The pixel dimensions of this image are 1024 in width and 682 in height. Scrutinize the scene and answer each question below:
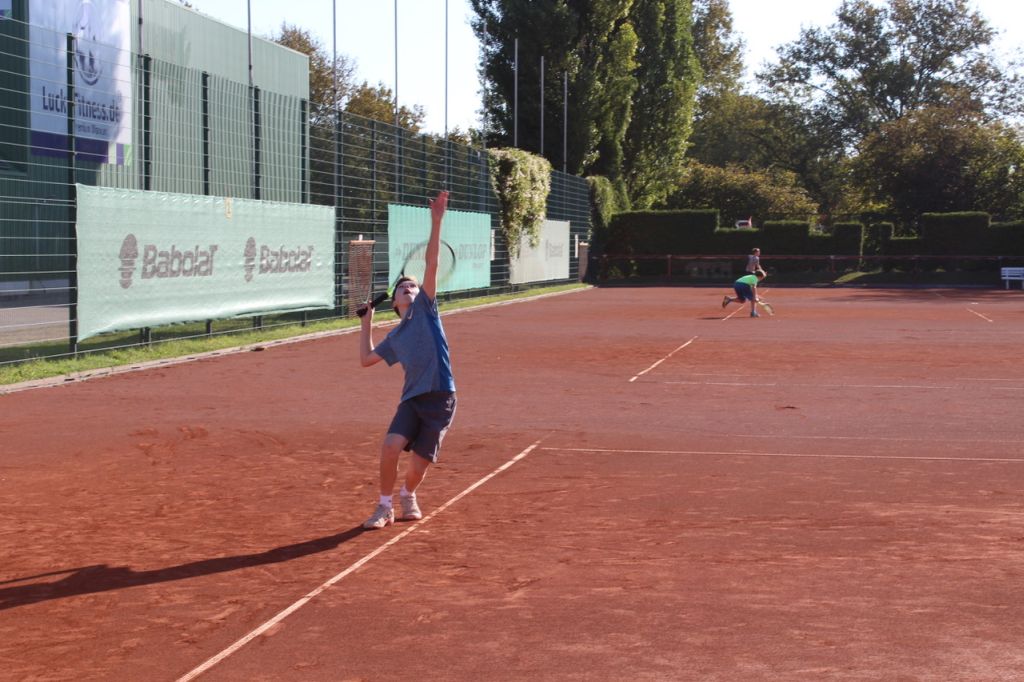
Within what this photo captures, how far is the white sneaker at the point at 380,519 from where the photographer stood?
7922 mm

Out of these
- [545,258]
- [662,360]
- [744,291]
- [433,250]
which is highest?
[433,250]

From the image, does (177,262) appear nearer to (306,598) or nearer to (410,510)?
(410,510)

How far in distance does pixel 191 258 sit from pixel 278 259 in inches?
136

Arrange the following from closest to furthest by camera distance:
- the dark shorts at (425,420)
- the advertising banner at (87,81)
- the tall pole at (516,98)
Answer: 1. the dark shorts at (425,420)
2. the advertising banner at (87,81)
3. the tall pole at (516,98)

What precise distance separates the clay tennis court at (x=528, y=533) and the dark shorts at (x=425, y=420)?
476mm

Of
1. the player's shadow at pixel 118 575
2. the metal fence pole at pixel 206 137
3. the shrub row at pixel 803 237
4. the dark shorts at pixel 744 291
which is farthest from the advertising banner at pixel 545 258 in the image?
the player's shadow at pixel 118 575

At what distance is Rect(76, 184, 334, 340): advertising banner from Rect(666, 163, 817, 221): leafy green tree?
142 ft

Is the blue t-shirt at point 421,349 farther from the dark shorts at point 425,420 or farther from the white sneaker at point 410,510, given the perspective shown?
the white sneaker at point 410,510

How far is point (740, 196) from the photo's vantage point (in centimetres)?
6681

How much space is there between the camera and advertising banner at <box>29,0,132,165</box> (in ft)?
65.9

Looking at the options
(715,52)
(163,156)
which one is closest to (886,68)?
(715,52)

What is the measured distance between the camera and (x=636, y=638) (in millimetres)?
5727

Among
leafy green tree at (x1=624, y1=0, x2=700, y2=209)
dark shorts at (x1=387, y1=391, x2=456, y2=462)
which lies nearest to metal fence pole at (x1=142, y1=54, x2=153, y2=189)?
dark shorts at (x1=387, y1=391, x2=456, y2=462)

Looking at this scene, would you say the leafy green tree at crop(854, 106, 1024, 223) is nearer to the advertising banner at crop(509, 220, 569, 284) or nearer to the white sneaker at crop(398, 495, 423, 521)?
the advertising banner at crop(509, 220, 569, 284)
